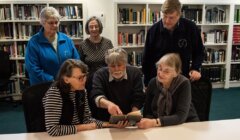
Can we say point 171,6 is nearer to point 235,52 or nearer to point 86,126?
point 86,126

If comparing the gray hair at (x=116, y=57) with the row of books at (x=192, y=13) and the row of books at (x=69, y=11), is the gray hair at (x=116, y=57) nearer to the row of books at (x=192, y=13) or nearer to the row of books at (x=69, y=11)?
the row of books at (x=69, y=11)

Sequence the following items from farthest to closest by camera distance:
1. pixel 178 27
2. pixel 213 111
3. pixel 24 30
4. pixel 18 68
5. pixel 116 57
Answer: pixel 18 68 < pixel 24 30 < pixel 213 111 < pixel 178 27 < pixel 116 57

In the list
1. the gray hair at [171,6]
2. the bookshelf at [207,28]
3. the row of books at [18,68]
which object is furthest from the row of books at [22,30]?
the gray hair at [171,6]

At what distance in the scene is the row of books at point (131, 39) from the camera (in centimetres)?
534

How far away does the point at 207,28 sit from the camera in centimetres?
582

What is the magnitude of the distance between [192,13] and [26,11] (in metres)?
3.31

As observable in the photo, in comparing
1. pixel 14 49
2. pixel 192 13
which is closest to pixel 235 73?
pixel 192 13

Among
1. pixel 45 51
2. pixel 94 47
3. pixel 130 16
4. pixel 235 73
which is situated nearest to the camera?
pixel 45 51

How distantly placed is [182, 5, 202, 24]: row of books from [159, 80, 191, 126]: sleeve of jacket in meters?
3.85

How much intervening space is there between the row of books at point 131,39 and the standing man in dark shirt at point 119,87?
3.20m

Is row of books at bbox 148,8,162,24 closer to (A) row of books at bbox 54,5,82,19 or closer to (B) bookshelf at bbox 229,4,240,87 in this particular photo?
(A) row of books at bbox 54,5,82,19

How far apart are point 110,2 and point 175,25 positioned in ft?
9.72

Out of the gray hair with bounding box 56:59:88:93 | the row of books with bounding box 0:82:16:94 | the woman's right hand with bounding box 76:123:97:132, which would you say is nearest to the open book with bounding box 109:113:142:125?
the woman's right hand with bounding box 76:123:97:132

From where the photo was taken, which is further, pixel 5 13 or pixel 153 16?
pixel 153 16
